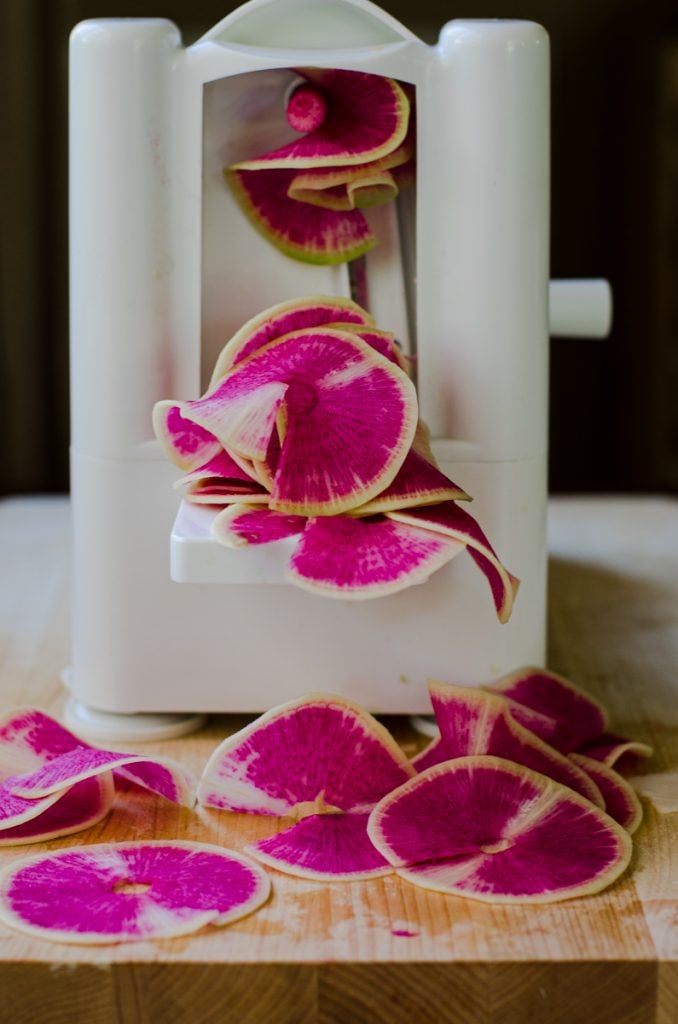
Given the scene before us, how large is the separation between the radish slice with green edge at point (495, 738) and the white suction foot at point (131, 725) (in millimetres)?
156

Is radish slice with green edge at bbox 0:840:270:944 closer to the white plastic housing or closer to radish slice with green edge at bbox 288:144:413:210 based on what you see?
the white plastic housing

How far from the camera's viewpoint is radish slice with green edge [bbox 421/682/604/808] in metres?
0.59

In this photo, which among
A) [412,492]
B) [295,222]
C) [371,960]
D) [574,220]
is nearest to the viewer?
[371,960]

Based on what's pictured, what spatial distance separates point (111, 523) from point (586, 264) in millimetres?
1531

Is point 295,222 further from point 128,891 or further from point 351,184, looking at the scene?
point 128,891

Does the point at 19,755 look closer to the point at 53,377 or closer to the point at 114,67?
the point at 114,67

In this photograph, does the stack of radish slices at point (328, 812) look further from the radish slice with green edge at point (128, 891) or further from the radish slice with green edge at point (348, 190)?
the radish slice with green edge at point (348, 190)

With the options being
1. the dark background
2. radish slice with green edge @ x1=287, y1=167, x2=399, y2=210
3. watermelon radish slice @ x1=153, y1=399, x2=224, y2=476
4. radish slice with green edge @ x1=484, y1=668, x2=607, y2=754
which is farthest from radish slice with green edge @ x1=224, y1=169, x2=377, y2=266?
the dark background

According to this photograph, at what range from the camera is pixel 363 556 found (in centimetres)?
57

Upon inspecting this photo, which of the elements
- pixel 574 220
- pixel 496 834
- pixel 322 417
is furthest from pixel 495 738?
pixel 574 220

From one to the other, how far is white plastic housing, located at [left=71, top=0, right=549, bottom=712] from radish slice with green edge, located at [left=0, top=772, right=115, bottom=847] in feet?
0.33

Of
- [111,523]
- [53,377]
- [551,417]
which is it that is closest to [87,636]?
[111,523]

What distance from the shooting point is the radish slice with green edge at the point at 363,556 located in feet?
1.83

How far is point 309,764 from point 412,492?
12 centimetres
